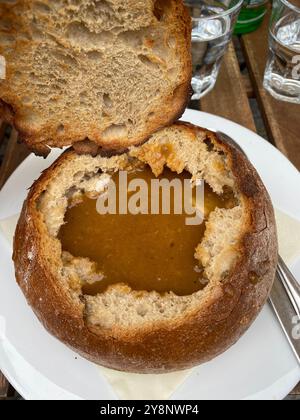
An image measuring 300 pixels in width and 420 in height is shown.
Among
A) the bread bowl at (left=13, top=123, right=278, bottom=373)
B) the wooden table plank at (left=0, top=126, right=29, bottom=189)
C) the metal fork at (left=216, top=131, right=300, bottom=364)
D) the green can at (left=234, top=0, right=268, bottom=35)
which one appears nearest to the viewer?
the bread bowl at (left=13, top=123, right=278, bottom=373)

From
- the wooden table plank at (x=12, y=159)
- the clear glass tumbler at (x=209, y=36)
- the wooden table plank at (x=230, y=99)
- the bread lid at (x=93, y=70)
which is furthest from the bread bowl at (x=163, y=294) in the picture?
the clear glass tumbler at (x=209, y=36)

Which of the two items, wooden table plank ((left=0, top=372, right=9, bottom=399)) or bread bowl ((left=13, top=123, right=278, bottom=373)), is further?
wooden table plank ((left=0, top=372, right=9, bottom=399))

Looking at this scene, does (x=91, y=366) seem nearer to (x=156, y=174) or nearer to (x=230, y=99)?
(x=156, y=174)

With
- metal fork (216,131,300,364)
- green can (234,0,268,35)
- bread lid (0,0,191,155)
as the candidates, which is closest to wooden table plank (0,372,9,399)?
bread lid (0,0,191,155)

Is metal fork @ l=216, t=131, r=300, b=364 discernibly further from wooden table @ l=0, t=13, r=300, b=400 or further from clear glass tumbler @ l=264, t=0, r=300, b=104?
clear glass tumbler @ l=264, t=0, r=300, b=104

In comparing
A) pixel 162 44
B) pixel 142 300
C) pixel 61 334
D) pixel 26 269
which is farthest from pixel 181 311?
pixel 162 44

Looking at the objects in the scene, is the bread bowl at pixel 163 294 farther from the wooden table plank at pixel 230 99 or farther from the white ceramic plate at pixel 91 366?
the wooden table plank at pixel 230 99

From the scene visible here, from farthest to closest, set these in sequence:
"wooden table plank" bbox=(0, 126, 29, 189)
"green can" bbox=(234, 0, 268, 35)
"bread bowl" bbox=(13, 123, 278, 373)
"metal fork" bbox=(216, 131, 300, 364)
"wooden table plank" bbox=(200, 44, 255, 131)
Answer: "green can" bbox=(234, 0, 268, 35), "wooden table plank" bbox=(200, 44, 255, 131), "wooden table plank" bbox=(0, 126, 29, 189), "metal fork" bbox=(216, 131, 300, 364), "bread bowl" bbox=(13, 123, 278, 373)
